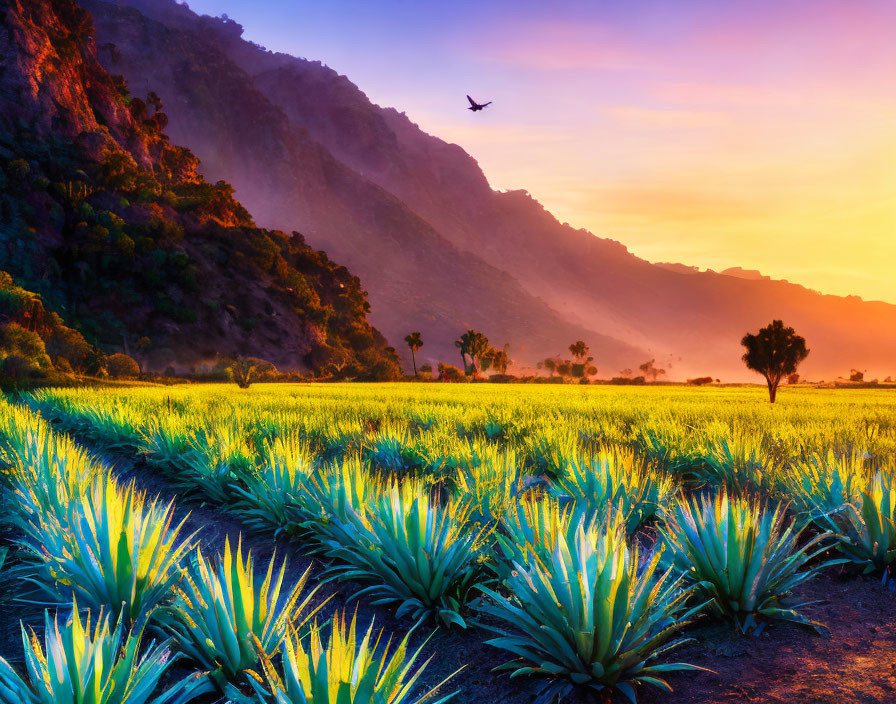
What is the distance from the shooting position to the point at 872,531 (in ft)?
11.4

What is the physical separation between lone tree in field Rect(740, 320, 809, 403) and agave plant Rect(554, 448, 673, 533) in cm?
1743

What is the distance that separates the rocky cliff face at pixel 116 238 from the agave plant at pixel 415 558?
56023mm

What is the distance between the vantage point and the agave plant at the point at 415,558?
10.5 ft

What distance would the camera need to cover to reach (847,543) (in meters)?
3.63

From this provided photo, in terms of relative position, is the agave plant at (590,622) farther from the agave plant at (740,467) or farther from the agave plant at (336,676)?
the agave plant at (740,467)

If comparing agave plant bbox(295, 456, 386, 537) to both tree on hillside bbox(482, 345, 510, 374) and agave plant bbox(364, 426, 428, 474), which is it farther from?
tree on hillside bbox(482, 345, 510, 374)

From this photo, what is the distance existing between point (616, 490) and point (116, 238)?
80892mm

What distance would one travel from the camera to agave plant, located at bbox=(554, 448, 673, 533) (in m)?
4.34

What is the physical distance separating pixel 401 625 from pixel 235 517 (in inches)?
123

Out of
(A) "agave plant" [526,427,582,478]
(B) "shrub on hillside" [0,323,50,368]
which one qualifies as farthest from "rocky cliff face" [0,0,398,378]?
(A) "agave plant" [526,427,582,478]

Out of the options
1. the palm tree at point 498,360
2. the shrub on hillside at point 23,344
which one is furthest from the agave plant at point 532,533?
the palm tree at point 498,360

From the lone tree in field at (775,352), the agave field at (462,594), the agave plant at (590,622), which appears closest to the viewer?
the agave field at (462,594)

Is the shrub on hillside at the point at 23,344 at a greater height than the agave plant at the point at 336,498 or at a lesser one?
greater

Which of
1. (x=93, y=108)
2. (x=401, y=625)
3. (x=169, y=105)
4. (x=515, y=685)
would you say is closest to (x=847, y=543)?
(x=515, y=685)
